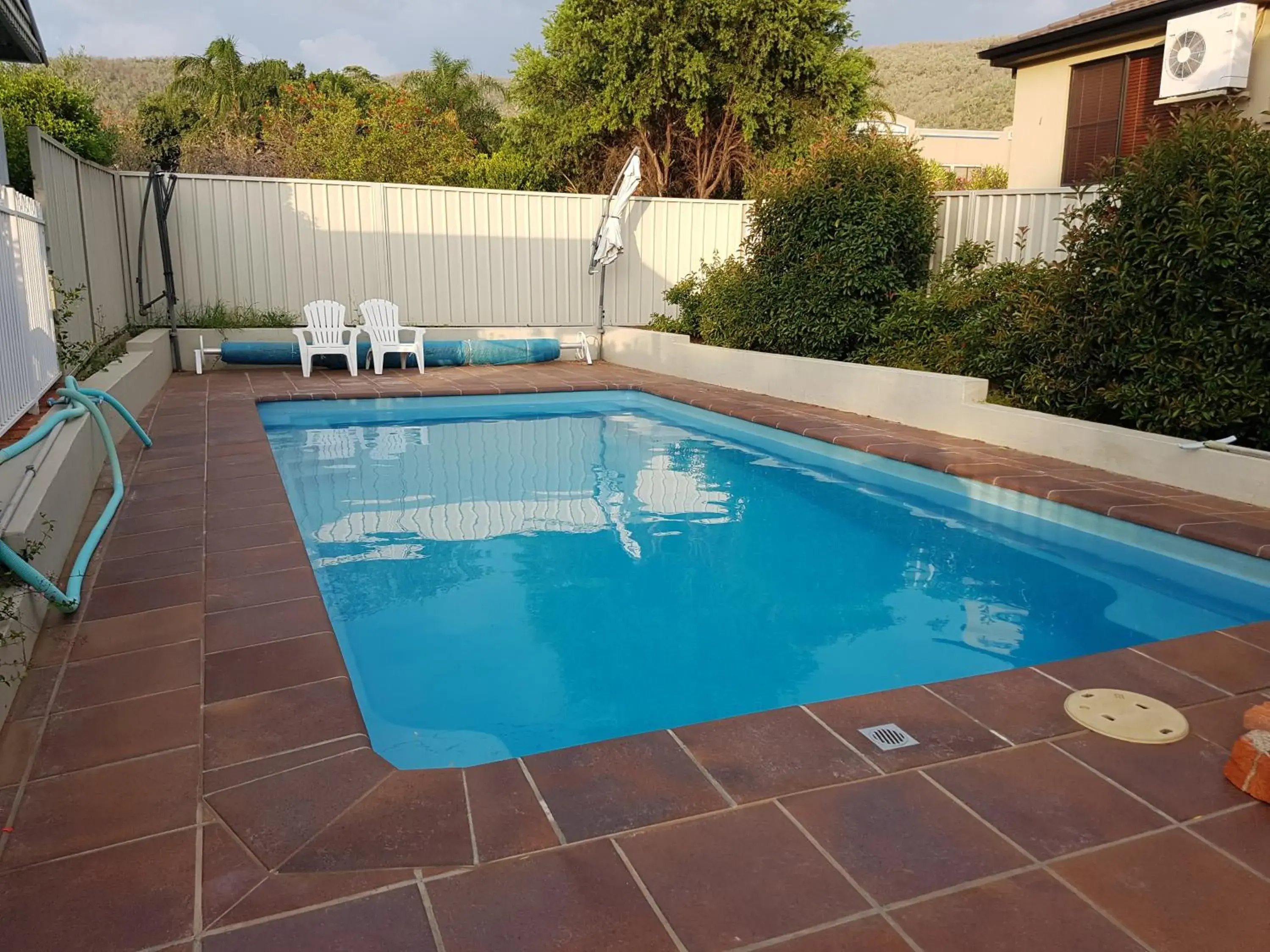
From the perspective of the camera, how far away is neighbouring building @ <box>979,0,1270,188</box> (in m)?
7.90

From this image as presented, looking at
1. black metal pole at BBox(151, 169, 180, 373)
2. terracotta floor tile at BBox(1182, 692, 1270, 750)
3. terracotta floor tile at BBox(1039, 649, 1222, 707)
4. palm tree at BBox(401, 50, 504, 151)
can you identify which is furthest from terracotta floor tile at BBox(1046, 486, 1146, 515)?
palm tree at BBox(401, 50, 504, 151)

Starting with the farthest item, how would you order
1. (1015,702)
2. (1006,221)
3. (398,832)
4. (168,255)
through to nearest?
(168,255)
(1006,221)
(1015,702)
(398,832)

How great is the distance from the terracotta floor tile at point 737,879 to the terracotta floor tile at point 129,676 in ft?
4.67

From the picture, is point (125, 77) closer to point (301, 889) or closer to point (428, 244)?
point (428, 244)

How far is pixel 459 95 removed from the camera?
23.4 metres

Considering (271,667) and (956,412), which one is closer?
(271,667)

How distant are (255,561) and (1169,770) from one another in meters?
3.05

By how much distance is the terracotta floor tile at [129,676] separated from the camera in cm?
233

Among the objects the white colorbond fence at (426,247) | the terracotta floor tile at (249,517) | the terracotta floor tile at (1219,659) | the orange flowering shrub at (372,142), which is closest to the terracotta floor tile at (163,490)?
the terracotta floor tile at (249,517)

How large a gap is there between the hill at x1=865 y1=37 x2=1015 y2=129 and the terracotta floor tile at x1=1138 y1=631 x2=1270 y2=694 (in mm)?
37761

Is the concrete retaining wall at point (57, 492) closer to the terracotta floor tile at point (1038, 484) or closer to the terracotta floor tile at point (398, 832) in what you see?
→ the terracotta floor tile at point (398, 832)

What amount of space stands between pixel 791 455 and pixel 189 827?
5135 millimetres

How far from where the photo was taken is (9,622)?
2.33 m

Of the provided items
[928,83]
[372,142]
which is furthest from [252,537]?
[928,83]
